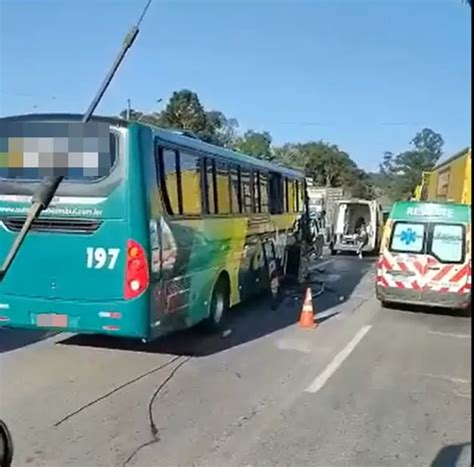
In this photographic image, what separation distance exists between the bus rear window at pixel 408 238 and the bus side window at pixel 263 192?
2.51m

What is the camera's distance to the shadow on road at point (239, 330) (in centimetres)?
922

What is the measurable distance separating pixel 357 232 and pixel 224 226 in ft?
69.8

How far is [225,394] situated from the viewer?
6.96 m

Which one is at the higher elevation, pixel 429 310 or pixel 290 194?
pixel 290 194

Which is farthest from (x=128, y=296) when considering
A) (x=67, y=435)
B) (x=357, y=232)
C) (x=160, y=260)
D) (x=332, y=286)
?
(x=357, y=232)

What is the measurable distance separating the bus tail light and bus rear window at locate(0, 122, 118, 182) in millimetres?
861

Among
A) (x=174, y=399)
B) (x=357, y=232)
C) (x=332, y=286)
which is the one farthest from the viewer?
(x=357, y=232)

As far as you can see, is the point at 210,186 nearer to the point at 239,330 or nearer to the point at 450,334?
the point at 239,330

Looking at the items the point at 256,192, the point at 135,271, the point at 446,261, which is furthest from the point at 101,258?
the point at 446,261

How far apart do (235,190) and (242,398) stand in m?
5.13

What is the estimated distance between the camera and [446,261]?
13.0m

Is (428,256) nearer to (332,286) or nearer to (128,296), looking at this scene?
(332,286)

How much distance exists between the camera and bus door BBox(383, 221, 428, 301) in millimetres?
13102

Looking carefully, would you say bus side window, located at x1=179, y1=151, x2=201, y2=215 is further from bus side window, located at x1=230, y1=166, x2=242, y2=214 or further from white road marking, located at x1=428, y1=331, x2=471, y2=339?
white road marking, located at x1=428, y1=331, x2=471, y2=339
